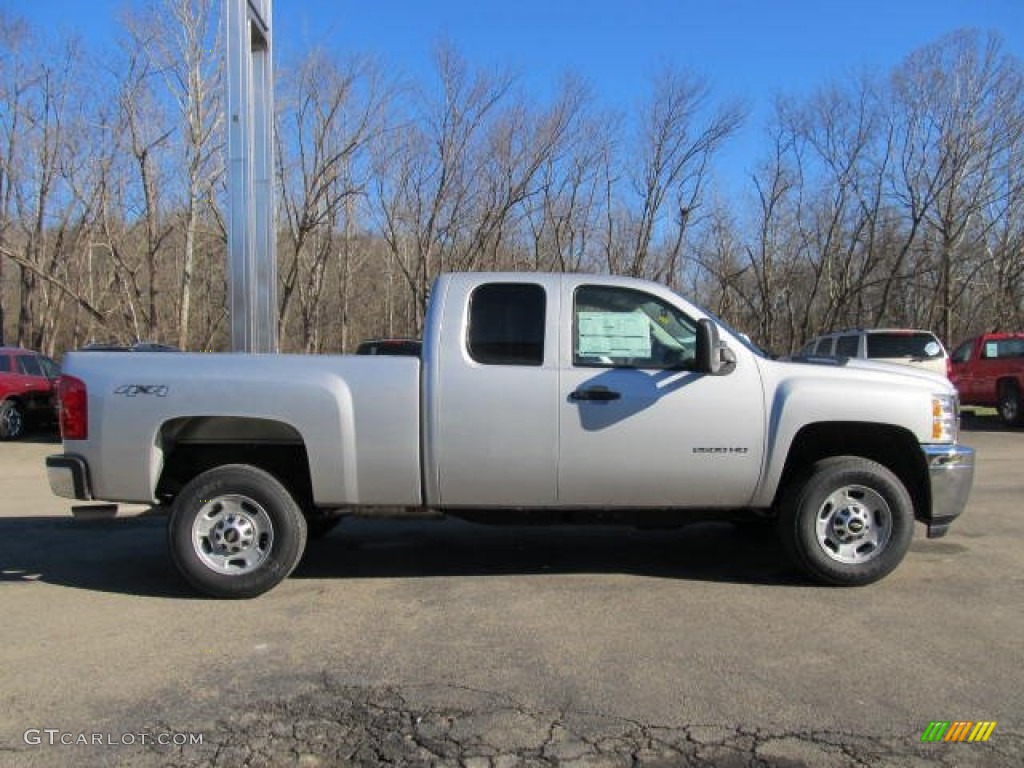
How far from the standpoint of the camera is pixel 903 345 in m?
15.0

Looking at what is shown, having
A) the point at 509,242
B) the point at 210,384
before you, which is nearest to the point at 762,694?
the point at 210,384

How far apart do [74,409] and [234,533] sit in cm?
125

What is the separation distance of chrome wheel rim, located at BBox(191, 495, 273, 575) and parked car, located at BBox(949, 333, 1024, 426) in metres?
15.5

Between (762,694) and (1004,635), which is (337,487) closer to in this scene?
(762,694)

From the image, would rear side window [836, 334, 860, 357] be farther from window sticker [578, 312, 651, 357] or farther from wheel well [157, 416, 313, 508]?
wheel well [157, 416, 313, 508]

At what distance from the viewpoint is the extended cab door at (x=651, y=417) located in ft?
17.1

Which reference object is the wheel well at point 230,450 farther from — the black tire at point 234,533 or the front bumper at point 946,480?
the front bumper at point 946,480

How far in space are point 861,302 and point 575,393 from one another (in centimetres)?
3658

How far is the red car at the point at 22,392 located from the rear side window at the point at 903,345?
14880 millimetres

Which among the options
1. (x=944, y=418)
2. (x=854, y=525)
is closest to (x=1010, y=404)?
(x=944, y=418)

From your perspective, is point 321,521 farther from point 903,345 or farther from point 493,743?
point 903,345

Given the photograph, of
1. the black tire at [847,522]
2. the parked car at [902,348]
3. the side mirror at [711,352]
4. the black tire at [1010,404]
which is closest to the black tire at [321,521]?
the side mirror at [711,352]

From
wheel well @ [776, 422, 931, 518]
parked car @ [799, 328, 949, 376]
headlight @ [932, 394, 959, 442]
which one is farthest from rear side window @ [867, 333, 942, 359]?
headlight @ [932, 394, 959, 442]

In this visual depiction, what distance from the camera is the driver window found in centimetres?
532
